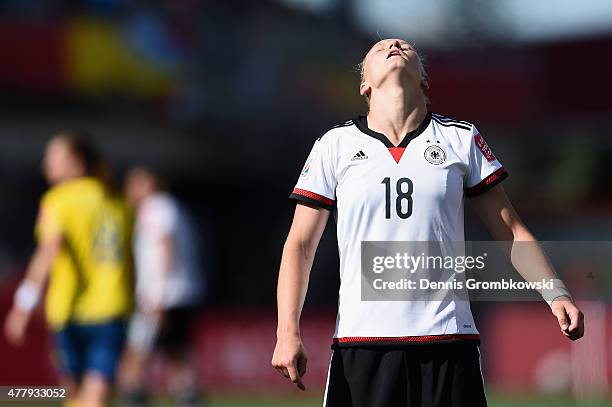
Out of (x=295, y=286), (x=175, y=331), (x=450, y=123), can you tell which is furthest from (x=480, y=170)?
(x=175, y=331)

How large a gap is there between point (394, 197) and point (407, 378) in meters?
0.65

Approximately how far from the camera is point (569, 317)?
5078 millimetres

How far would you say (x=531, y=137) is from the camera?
38.0 m

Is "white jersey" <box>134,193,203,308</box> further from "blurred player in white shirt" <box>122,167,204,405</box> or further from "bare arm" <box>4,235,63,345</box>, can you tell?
"bare arm" <box>4,235,63,345</box>

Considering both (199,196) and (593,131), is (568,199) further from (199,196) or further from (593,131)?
(593,131)

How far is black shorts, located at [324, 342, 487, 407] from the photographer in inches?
194

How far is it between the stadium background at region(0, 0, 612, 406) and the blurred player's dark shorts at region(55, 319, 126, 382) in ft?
25.3

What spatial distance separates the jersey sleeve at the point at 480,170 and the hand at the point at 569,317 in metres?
0.50

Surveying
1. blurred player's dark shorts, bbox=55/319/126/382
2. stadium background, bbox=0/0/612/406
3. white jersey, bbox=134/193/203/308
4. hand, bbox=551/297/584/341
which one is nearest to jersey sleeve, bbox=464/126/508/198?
hand, bbox=551/297/584/341

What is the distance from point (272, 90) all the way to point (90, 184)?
15525mm

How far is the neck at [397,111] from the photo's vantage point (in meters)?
5.07

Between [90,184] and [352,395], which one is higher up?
[90,184]

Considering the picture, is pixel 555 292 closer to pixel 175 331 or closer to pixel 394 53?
pixel 394 53

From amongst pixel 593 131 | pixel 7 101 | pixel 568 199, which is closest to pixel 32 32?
pixel 7 101
